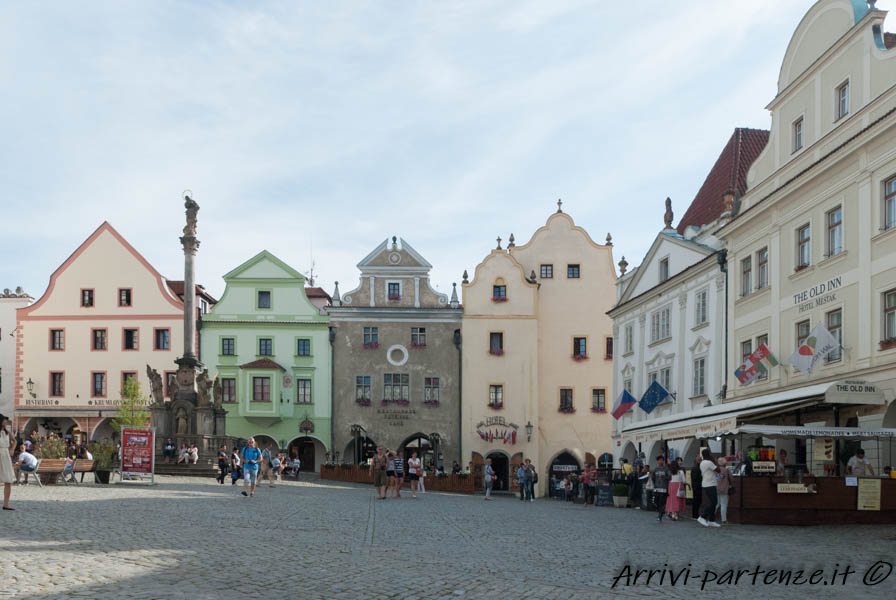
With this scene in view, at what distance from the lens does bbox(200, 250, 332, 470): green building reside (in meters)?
60.1

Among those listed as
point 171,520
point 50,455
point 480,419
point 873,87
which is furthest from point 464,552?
point 480,419

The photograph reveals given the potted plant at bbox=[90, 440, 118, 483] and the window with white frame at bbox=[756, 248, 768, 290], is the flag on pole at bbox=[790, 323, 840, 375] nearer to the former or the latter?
the window with white frame at bbox=[756, 248, 768, 290]

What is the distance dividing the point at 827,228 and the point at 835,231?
0.35 m

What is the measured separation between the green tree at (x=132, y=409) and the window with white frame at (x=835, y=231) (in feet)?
126

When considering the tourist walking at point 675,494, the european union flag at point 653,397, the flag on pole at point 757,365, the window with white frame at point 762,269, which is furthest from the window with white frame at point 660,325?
the tourist walking at point 675,494

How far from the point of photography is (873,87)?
28141 millimetres

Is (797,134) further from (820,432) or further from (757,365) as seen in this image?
(820,432)

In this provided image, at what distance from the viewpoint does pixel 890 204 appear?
27000 millimetres

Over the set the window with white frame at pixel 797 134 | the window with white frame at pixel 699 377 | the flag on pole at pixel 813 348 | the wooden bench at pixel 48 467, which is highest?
the window with white frame at pixel 797 134

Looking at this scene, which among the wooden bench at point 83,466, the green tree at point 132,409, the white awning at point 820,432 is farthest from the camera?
the green tree at point 132,409

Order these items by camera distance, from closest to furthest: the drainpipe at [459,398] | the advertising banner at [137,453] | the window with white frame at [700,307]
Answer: the advertising banner at [137,453] → the window with white frame at [700,307] → the drainpipe at [459,398]

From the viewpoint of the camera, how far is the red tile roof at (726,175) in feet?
140

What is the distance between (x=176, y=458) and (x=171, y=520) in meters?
23.1

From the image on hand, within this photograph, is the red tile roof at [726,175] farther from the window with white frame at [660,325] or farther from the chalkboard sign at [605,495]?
the chalkboard sign at [605,495]
